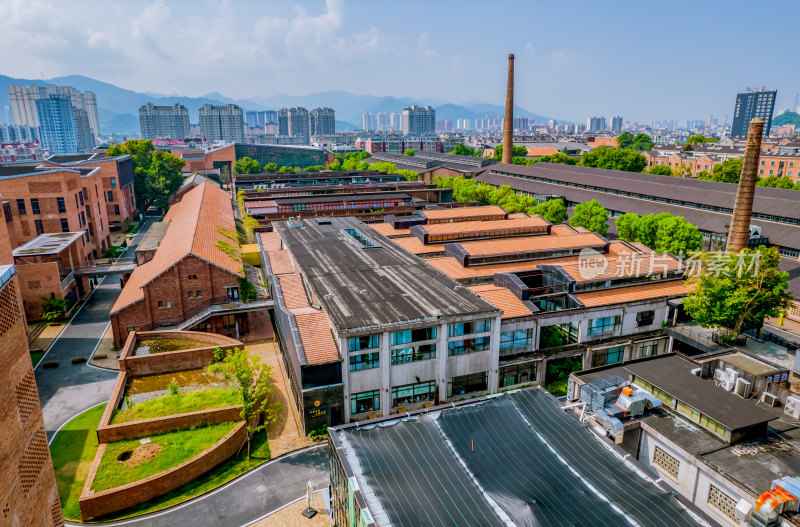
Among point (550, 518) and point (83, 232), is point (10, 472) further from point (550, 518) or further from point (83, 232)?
point (83, 232)

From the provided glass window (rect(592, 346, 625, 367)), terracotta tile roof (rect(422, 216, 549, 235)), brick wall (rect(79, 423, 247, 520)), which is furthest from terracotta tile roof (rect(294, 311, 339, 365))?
terracotta tile roof (rect(422, 216, 549, 235))

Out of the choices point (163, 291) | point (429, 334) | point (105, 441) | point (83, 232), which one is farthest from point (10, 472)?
point (83, 232)

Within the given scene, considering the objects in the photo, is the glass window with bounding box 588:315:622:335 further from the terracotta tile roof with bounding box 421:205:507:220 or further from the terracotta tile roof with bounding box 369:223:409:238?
the terracotta tile roof with bounding box 421:205:507:220

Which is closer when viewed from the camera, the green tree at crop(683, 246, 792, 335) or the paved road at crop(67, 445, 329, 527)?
the paved road at crop(67, 445, 329, 527)

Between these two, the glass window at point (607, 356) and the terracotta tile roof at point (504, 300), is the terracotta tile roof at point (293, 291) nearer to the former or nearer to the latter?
the terracotta tile roof at point (504, 300)

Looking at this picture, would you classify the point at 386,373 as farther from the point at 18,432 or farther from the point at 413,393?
the point at 18,432

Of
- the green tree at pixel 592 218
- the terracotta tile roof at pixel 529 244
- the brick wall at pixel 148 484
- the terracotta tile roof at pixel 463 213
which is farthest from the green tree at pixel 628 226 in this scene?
the brick wall at pixel 148 484

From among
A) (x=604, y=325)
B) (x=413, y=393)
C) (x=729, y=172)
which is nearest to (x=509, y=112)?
(x=729, y=172)
